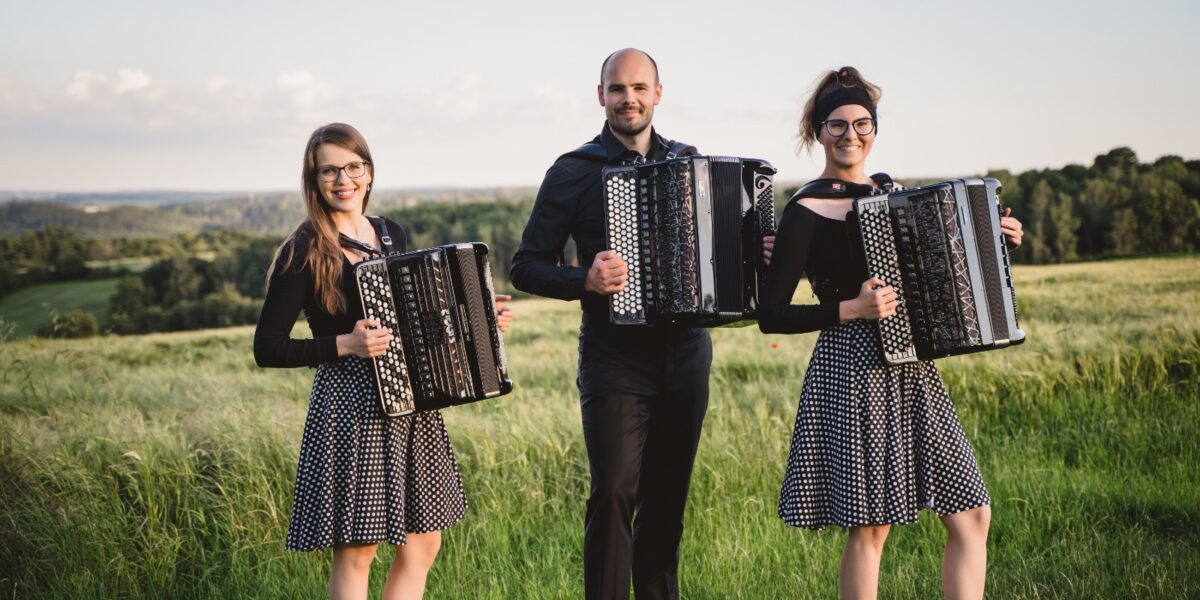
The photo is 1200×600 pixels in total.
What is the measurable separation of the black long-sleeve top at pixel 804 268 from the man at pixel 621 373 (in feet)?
1.78

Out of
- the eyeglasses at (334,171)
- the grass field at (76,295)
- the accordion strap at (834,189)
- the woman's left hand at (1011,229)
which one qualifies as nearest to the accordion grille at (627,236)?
the accordion strap at (834,189)

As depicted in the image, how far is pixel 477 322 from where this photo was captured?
380 centimetres

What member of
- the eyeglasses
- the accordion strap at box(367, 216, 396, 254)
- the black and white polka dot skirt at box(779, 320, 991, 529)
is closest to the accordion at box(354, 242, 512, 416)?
the accordion strap at box(367, 216, 396, 254)

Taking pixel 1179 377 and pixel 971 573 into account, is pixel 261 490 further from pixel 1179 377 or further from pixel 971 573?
pixel 1179 377

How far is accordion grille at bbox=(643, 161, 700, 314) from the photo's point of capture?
4.00 metres

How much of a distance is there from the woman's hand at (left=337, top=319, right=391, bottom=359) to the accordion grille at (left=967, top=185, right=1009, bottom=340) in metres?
2.43

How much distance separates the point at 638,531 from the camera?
177 inches

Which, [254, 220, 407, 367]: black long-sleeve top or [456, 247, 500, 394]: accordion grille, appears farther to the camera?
[456, 247, 500, 394]: accordion grille

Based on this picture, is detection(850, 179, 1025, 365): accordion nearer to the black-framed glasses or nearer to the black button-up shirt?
the black-framed glasses

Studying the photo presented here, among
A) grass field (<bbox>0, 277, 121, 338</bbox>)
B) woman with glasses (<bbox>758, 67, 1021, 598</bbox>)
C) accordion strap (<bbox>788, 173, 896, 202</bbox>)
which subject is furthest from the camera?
grass field (<bbox>0, 277, 121, 338</bbox>)

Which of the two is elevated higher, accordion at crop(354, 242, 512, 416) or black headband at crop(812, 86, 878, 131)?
Result: black headband at crop(812, 86, 878, 131)

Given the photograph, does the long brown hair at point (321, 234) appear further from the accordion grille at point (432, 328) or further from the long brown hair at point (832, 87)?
the long brown hair at point (832, 87)

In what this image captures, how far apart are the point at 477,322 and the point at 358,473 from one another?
2.55 ft

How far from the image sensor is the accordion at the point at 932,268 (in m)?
3.74
